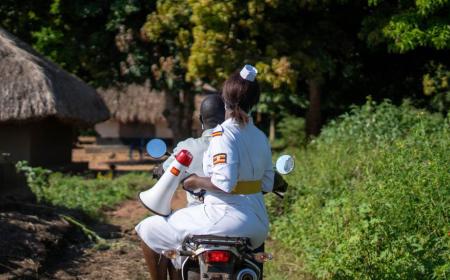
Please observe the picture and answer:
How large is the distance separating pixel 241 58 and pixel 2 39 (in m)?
5.06

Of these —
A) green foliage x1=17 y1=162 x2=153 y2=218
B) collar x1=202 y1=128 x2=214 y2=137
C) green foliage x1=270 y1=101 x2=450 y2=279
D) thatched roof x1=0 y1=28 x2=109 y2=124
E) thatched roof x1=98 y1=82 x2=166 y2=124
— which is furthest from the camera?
thatched roof x1=98 y1=82 x2=166 y2=124

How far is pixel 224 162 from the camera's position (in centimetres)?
493

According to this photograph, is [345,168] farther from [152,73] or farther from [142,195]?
[152,73]

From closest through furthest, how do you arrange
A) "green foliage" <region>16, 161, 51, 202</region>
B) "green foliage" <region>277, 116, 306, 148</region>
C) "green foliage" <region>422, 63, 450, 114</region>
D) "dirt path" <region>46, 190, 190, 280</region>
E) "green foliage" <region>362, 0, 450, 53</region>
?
"dirt path" <region>46, 190, 190, 280</region>, "green foliage" <region>16, 161, 51, 202</region>, "green foliage" <region>362, 0, 450, 53</region>, "green foliage" <region>422, 63, 450, 114</region>, "green foliage" <region>277, 116, 306, 148</region>

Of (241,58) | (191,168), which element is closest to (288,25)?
(241,58)

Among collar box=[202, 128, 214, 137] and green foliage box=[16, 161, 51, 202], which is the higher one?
collar box=[202, 128, 214, 137]

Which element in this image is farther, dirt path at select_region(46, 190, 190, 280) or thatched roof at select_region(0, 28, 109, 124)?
thatched roof at select_region(0, 28, 109, 124)

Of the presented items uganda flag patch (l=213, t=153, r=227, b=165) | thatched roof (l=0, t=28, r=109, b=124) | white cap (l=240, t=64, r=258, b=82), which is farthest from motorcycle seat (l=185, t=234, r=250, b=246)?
thatched roof (l=0, t=28, r=109, b=124)

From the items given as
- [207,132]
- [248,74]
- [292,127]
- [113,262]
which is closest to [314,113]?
[292,127]

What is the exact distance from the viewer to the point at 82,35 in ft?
65.8

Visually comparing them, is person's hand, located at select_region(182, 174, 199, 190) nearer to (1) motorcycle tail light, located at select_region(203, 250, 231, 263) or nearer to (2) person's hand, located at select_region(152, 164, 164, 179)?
(2) person's hand, located at select_region(152, 164, 164, 179)

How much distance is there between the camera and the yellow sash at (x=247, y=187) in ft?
16.6

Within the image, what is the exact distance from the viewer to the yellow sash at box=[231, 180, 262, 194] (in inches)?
199

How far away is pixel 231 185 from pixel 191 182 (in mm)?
339
